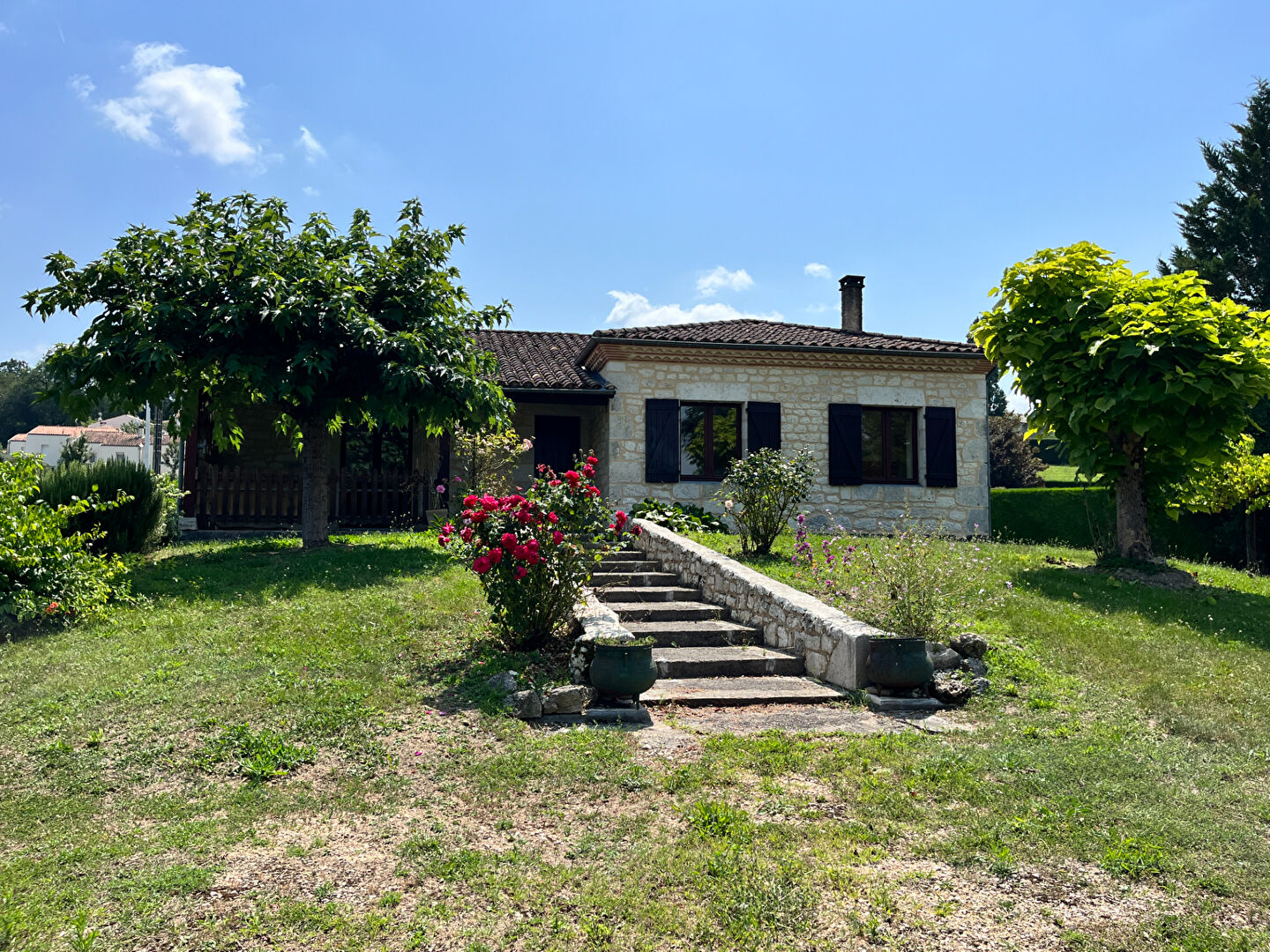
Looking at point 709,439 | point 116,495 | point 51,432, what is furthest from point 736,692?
point 51,432

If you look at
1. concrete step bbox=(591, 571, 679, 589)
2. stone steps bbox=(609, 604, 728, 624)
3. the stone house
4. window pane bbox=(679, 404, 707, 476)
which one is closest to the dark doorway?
the stone house

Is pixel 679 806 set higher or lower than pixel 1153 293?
lower

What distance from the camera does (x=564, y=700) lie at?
5449 mm

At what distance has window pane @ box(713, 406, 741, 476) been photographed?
1434 cm

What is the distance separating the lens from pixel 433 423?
10586 mm

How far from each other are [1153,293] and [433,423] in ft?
29.4

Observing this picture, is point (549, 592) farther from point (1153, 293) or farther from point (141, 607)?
point (1153, 293)

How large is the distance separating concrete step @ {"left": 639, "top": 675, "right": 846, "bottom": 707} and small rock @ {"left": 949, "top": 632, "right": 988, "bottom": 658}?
105cm

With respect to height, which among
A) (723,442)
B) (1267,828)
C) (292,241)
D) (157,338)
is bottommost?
(1267,828)

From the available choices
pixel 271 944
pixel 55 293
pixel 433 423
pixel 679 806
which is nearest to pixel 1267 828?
pixel 679 806

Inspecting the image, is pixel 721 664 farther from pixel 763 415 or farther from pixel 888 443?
pixel 888 443

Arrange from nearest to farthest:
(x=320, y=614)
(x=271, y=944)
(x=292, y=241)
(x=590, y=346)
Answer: (x=271, y=944) < (x=320, y=614) < (x=292, y=241) < (x=590, y=346)

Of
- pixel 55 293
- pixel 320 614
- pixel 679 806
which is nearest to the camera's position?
pixel 679 806

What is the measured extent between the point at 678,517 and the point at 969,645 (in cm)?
612
